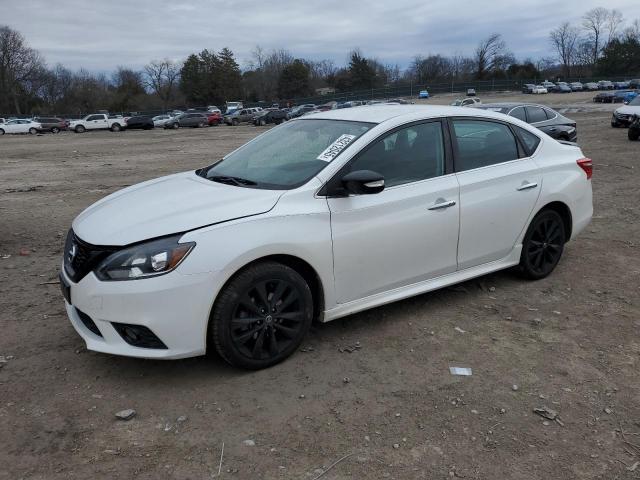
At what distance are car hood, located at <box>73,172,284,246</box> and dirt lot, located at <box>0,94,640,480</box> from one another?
0.94 meters

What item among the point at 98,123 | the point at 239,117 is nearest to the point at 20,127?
the point at 98,123

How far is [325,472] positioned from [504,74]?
114 meters

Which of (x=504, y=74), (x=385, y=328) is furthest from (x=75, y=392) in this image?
(x=504, y=74)

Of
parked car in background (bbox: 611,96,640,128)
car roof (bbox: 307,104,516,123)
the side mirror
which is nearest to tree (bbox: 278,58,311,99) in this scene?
parked car in background (bbox: 611,96,640,128)

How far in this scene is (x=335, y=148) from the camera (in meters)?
3.93

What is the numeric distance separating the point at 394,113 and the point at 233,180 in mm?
1408

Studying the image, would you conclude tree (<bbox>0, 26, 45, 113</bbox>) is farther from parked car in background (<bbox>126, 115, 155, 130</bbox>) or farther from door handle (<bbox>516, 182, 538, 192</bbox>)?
door handle (<bbox>516, 182, 538, 192</bbox>)

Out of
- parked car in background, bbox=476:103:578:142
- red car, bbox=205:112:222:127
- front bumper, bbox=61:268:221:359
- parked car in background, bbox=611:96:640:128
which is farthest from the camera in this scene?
red car, bbox=205:112:222:127

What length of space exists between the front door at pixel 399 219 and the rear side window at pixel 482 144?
0.19 metres

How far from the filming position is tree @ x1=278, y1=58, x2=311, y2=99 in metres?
96.4

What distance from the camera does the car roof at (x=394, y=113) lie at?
4.26 meters

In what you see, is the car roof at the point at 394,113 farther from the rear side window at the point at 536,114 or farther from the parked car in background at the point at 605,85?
the parked car in background at the point at 605,85

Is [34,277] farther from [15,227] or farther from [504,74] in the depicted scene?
[504,74]

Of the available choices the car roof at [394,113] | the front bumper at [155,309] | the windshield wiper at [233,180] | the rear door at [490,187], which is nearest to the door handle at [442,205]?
the rear door at [490,187]
